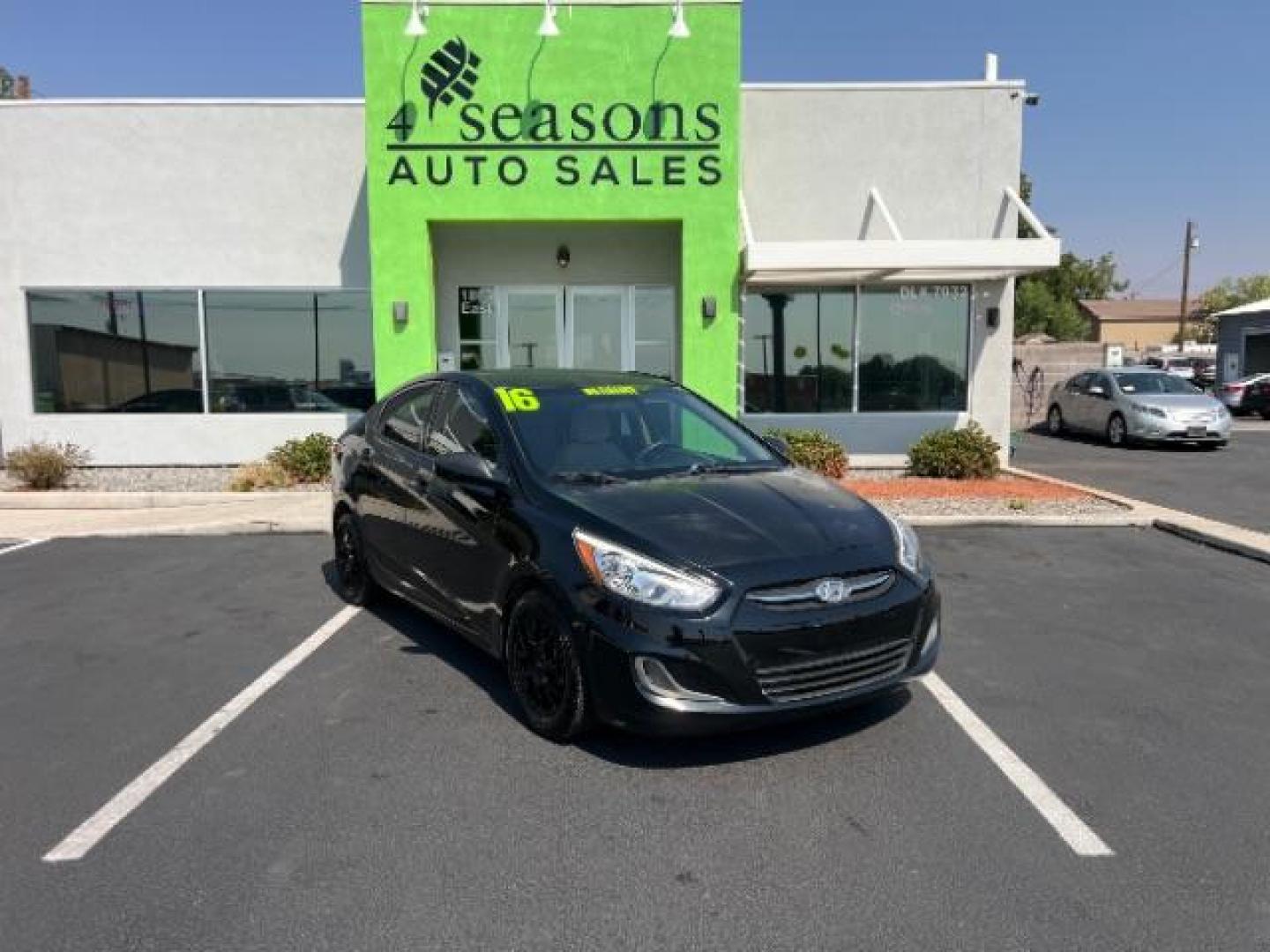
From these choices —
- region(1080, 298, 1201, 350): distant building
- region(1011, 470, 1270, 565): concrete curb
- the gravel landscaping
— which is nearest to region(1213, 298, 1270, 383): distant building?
region(1011, 470, 1270, 565): concrete curb

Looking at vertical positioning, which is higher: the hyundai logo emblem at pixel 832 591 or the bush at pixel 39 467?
→ the hyundai logo emblem at pixel 832 591

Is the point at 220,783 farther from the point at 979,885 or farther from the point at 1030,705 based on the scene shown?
the point at 1030,705

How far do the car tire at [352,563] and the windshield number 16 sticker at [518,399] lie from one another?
1.74 m

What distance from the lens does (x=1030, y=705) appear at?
4637 millimetres

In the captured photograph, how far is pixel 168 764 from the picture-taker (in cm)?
401

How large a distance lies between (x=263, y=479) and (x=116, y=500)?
5.26 ft

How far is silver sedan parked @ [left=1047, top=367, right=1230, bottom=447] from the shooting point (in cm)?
1684

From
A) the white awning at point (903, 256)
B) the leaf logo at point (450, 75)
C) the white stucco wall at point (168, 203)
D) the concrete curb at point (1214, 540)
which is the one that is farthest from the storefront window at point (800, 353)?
the white stucco wall at point (168, 203)

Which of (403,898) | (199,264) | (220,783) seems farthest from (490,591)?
(199,264)

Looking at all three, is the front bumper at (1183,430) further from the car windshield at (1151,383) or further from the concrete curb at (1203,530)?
the concrete curb at (1203,530)

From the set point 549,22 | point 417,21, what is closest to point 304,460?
point 417,21

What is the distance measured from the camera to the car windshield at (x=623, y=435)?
4.66 meters

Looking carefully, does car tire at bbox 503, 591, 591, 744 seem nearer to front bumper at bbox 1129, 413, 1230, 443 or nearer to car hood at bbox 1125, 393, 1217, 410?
front bumper at bbox 1129, 413, 1230, 443

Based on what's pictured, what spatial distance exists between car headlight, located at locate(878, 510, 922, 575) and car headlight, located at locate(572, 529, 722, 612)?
38.6 inches
